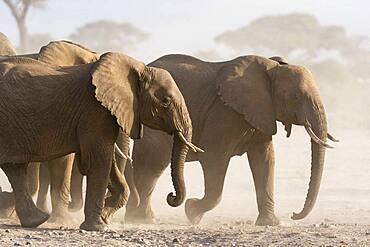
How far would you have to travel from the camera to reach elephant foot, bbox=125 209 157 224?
9492 millimetres

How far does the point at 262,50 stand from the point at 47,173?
2824 centimetres

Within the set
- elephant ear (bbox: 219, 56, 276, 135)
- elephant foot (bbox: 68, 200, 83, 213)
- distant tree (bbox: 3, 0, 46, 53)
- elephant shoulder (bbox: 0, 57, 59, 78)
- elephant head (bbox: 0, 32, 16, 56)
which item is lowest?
elephant foot (bbox: 68, 200, 83, 213)

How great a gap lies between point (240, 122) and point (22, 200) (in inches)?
97.0

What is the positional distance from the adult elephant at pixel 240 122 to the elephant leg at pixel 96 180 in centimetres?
198

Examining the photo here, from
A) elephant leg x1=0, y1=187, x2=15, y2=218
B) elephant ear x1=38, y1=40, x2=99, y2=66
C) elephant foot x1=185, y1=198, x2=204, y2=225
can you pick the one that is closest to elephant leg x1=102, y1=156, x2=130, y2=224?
elephant leg x1=0, y1=187, x2=15, y2=218

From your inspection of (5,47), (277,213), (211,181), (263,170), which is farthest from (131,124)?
(5,47)

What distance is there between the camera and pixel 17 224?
7910mm

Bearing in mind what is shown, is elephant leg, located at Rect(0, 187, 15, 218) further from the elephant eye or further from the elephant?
the elephant eye

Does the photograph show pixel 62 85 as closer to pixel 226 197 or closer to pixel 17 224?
pixel 17 224

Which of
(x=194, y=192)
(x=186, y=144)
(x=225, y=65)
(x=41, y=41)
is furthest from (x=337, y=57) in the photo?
(x=186, y=144)

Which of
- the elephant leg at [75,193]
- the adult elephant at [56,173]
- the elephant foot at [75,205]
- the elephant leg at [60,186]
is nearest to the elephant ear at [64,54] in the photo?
the adult elephant at [56,173]

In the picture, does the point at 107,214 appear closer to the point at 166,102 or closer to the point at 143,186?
the point at 166,102

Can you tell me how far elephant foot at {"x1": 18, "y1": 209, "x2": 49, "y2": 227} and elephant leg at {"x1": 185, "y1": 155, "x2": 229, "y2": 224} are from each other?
2190mm

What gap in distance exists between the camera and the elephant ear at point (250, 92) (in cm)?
905
